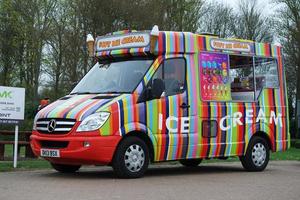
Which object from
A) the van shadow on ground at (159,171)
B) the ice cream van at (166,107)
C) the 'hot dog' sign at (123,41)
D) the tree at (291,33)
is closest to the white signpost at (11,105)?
the ice cream van at (166,107)

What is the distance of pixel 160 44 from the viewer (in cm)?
1238

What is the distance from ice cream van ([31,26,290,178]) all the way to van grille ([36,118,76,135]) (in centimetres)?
2

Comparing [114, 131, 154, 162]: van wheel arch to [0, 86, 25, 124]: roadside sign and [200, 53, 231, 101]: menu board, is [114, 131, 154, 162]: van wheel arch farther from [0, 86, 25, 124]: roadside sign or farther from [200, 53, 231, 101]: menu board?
[0, 86, 25, 124]: roadside sign

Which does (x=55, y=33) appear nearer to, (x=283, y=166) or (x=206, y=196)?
(x=283, y=166)

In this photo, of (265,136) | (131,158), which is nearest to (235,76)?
(265,136)

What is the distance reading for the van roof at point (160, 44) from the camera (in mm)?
12414

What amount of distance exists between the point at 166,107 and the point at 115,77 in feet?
3.94

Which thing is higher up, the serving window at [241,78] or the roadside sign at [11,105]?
the serving window at [241,78]

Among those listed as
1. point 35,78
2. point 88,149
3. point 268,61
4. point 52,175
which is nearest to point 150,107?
point 88,149

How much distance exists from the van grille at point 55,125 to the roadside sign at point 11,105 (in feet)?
5.62

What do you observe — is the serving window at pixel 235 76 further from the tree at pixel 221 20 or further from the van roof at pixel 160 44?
the tree at pixel 221 20

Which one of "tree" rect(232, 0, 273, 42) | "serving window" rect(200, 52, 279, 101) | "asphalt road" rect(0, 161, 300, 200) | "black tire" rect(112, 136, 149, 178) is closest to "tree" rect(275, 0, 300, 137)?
"tree" rect(232, 0, 273, 42)

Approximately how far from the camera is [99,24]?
28.7m

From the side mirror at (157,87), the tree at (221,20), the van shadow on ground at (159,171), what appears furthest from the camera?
the tree at (221,20)
